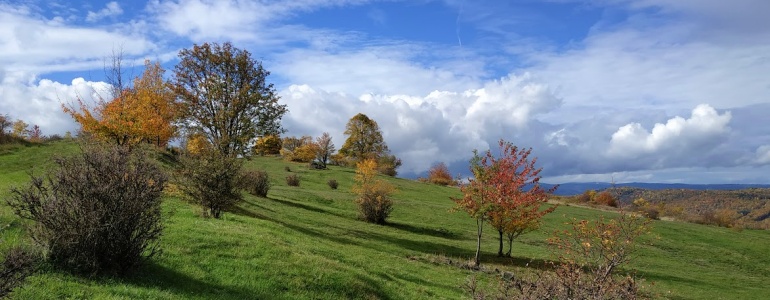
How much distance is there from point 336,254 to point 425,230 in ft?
76.7

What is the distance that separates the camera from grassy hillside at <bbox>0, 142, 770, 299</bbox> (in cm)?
1152

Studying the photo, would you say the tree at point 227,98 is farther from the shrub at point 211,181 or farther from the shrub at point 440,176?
the shrub at point 440,176

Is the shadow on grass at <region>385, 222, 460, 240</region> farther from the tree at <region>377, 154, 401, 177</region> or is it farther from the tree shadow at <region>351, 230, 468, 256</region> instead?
the tree at <region>377, 154, 401, 177</region>

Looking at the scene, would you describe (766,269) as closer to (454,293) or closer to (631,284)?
(454,293)

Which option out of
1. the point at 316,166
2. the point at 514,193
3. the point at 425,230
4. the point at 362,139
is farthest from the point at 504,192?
the point at 362,139

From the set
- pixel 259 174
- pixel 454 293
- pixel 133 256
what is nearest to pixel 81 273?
pixel 133 256

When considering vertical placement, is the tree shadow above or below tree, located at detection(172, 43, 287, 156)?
below

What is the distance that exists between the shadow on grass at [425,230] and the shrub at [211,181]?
782 inches

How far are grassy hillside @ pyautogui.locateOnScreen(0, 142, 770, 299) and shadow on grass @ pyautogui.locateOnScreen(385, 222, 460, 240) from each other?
0.14 metres

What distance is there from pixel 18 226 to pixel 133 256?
4379 millimetres

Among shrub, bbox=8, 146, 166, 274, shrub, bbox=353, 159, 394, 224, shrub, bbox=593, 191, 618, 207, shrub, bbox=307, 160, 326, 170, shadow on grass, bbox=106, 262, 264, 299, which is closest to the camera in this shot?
shrub, bbox=8, 146, 166, 274

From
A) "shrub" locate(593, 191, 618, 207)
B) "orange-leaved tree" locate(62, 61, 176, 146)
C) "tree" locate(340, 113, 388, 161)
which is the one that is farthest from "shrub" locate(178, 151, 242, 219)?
"shrub" locate(593, 191, 618, 207)

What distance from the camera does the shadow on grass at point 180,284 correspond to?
1051 cm

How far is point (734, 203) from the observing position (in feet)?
414
